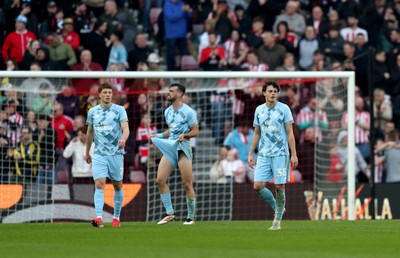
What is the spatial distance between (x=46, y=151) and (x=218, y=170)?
361 cm

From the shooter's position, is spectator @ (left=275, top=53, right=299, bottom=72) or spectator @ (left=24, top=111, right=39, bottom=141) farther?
spectator @ (left=275, top=53, right=299, bottom=72)

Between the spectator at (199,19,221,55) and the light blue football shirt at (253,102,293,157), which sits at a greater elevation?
the spectator at (199,19,221,55)

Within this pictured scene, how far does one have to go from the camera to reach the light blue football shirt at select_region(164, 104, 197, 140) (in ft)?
67.1

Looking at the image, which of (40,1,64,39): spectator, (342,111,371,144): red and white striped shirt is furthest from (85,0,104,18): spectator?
(342,111,371,144): red and white striped shirt

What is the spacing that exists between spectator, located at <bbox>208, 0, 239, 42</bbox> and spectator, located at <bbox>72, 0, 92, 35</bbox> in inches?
122

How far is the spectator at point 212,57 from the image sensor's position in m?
29.4

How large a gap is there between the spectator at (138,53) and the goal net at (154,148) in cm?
201

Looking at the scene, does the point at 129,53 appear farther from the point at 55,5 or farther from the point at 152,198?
the point at 152,198

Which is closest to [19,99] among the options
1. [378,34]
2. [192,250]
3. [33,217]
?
[33,217]

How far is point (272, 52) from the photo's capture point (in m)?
29.6

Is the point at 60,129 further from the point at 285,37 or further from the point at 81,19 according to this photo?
the point at 285,37

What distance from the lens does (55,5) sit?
99.9ft

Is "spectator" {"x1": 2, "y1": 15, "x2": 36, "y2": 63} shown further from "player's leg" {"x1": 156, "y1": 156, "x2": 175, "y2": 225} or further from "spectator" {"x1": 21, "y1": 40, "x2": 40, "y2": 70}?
"player's leg" {"x1": 156, "y1": 156, "x2": 175, "y2": 225}

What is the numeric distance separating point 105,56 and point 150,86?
3202 millimetres
